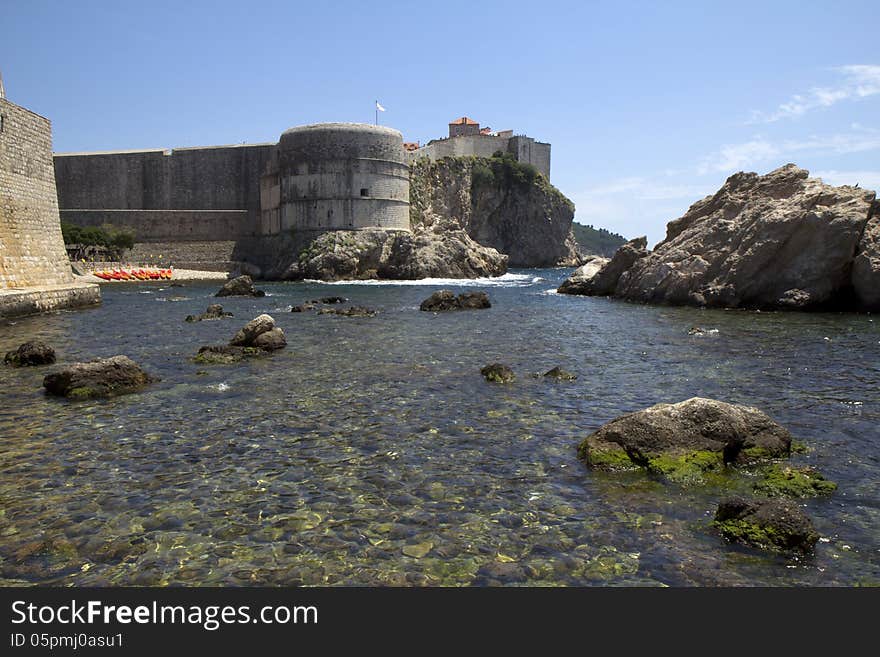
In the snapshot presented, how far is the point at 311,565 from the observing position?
4.82 m

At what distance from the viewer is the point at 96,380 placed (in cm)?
1041

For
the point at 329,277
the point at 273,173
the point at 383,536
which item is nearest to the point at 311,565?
the point at 383,536

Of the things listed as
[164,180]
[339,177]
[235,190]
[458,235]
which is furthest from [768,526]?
[164,180]

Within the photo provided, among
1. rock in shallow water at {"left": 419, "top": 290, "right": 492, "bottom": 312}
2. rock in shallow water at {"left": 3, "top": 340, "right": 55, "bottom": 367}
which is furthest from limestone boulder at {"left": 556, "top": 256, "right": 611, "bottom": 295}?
rock in shallow water at {"left": 3, "top": 340, "right": 55, "bottom": 367}

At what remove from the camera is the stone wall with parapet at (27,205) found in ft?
68.0

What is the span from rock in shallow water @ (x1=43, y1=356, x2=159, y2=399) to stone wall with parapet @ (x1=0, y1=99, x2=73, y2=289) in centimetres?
1281

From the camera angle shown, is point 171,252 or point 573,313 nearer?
point 573,313

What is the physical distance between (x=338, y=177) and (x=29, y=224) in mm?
35488

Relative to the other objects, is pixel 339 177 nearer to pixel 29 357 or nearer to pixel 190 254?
pixel 190 254

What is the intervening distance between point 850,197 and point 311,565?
26.9 meters

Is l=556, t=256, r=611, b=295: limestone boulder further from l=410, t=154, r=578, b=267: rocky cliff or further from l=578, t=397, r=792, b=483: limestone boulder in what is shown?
l=410, t=154, r=578, b=267: rocky cliff

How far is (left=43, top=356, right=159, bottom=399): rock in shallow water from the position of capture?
10156 mm

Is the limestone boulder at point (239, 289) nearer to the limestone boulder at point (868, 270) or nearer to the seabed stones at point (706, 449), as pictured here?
the limestone boulder at point (868, 270)
